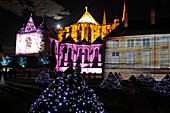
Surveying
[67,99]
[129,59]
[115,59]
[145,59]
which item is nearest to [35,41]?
[115,59]

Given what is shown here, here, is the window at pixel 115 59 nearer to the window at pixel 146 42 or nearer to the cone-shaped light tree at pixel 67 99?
the window at pixel 146 42

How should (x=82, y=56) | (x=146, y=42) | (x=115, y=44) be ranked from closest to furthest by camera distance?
(x=146, y=42), (x=115, y=44), (x=82, y=56)

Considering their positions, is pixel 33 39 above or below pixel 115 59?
above

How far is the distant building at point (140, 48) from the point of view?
30859mm

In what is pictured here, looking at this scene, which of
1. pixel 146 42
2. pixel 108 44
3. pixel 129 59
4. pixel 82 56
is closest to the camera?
pixel 146 42

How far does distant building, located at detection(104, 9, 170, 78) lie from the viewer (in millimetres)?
30859

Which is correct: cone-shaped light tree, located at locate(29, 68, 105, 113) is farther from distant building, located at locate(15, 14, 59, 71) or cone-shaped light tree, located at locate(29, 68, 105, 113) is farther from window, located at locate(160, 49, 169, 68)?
distant building, located at locate(15, 14, 59, 71)

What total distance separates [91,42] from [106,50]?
25.2m

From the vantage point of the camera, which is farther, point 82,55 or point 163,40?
point 82,55

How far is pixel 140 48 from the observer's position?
33.1 m

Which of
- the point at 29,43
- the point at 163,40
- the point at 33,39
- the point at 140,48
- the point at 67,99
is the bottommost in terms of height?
the point at 67,99

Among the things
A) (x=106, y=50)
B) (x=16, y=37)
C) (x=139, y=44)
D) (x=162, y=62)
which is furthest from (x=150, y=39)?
(x=16, y=37)

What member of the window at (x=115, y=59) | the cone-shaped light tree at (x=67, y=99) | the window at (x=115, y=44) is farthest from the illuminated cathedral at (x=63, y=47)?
the cone-shaped light tree at (x=67, y=99)

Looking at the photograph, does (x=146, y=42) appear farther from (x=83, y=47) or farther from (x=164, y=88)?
(x=83, y=47)
